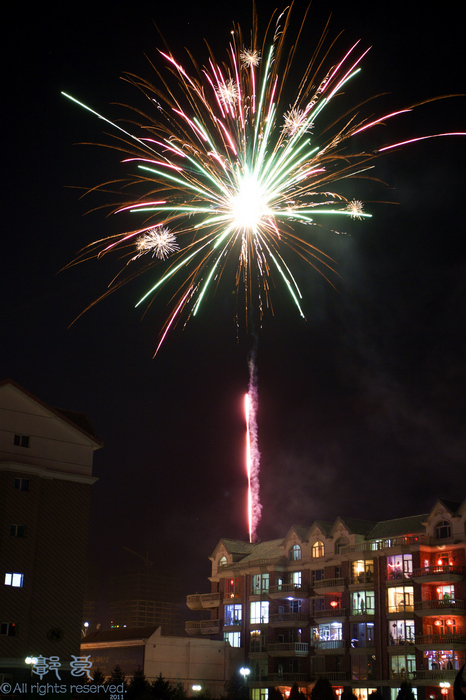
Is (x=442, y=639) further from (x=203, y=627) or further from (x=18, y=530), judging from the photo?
(x=18, y=530)

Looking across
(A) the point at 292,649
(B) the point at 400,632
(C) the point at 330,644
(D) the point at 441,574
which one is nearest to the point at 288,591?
(A) the point at 292,649

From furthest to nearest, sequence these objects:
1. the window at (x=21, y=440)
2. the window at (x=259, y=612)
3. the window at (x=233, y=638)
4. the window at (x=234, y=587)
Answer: the window at (x=234, y=587) < the window at (x=233, y=638) < the window at (x=259, y=612) < the window at (x=21, y=440)

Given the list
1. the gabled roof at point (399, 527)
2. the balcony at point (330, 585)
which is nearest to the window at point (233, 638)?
the balcony at point (330, 585)

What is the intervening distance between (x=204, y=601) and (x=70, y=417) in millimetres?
30766

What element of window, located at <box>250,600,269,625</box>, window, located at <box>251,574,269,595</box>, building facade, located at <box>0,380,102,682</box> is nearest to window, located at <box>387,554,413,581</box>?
window, located at <box>251,574,269,595</box>

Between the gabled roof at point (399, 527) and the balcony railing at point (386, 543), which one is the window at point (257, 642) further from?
the gabled roof at point (399, 527)

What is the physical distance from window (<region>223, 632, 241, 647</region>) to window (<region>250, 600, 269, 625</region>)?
2054 mm

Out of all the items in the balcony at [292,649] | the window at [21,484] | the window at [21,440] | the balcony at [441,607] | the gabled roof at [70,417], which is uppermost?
the gabled roof at [70,417]

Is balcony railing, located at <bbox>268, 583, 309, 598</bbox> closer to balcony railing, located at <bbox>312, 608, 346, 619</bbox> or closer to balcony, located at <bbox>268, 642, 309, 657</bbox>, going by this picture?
balcony railing, located at <bbox>312, 608, 346, 619</bbox>

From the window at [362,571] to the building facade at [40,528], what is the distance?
78.4 feet

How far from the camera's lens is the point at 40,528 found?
44.1 m

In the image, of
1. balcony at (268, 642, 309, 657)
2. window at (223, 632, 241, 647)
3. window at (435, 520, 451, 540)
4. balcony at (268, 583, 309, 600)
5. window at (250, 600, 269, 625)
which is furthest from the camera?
window at (223, 632, 241, 647)

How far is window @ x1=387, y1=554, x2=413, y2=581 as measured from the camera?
55338 mm

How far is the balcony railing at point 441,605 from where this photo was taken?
5144 cm
